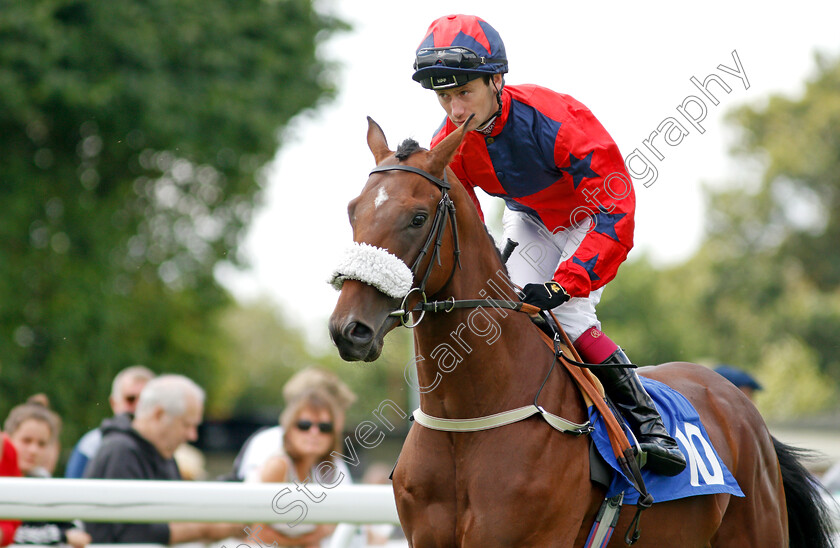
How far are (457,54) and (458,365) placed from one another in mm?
1070

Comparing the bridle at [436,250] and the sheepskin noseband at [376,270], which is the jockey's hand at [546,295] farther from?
the sheepskin noseband at [376,270]

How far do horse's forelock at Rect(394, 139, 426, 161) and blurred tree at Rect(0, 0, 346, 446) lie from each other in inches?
435

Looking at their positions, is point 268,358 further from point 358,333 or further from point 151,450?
point 358,333

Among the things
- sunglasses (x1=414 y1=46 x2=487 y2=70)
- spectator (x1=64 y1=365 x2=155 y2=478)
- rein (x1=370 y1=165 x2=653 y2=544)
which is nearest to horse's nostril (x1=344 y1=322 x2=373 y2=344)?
rein (x1=370 y1=165 x2=653 y2=544)

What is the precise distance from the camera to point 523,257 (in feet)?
11.6

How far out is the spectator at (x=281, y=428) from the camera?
5.33 meters

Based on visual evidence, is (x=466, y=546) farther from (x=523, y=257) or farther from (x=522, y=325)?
(x=523, y=257)

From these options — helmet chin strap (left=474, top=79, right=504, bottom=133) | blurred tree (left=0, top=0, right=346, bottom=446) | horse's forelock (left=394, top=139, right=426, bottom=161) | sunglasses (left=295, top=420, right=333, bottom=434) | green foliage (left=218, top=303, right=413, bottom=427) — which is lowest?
horse's forelock (left=394, top=139, right=426, bottom=161)

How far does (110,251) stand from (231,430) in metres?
4.95

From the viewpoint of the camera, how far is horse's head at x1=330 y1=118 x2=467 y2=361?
2510 millimetres

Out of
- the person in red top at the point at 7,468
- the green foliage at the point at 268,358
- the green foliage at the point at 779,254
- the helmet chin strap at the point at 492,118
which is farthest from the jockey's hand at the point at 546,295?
the green foliage at the point at 268,358

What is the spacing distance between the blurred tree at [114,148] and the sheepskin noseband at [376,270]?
37.3 ft

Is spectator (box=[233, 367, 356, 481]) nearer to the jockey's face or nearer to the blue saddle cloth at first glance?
the blue saddle cloth

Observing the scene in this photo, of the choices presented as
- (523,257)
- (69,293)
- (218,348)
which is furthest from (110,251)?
(523,257)
